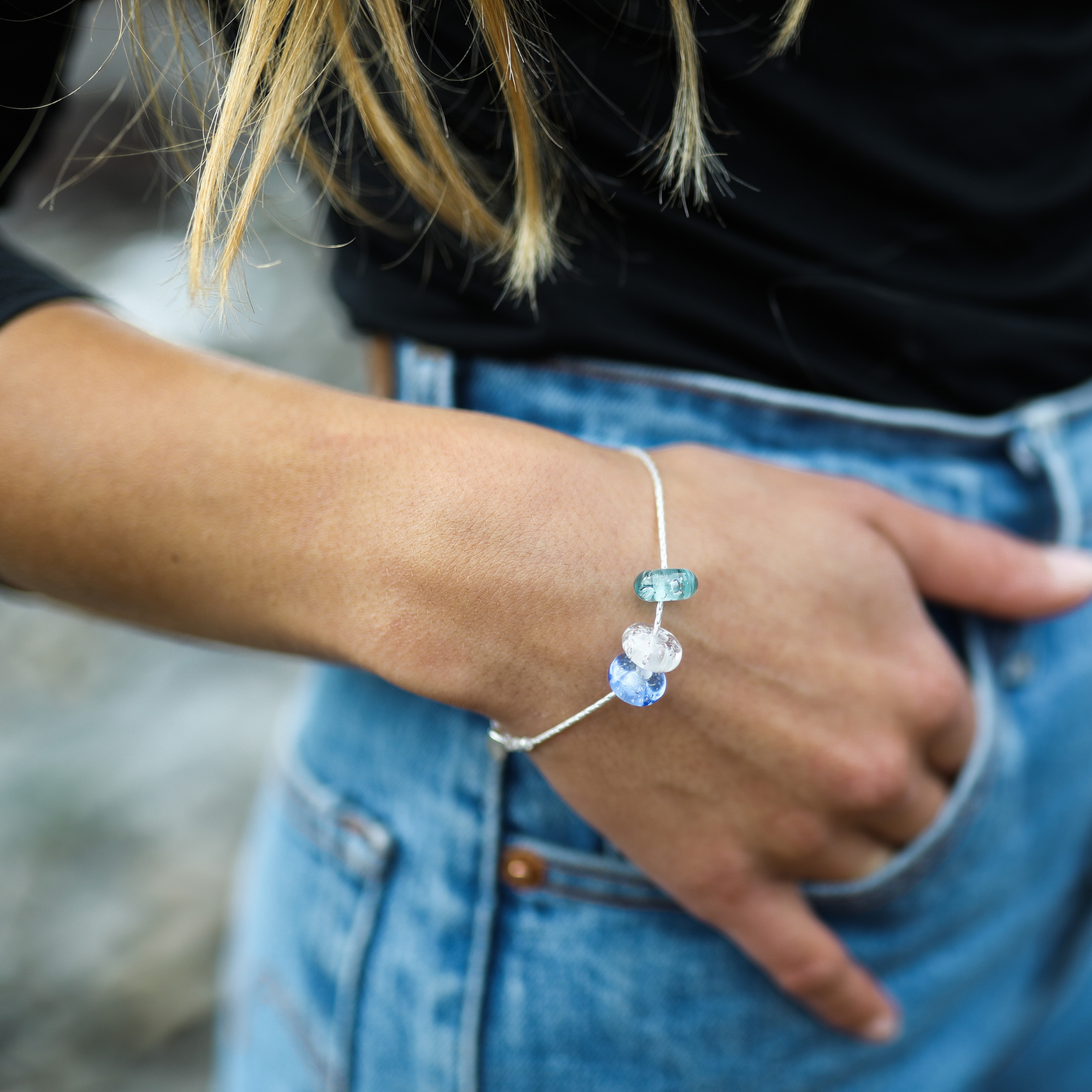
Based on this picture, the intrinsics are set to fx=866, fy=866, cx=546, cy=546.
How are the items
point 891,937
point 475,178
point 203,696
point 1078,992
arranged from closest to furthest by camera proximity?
point 475,178 < point 891,937 < point 1078,992 < point 203,696

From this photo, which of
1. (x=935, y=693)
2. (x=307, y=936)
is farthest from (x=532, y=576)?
(x=307, y=936)

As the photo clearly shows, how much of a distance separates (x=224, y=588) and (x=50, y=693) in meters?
2.68

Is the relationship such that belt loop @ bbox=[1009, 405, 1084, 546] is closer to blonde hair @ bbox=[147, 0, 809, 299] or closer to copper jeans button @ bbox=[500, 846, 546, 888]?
blonde hair @ bbox=[147, 0, 809, 299]

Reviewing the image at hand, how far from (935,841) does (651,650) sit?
0.38 m

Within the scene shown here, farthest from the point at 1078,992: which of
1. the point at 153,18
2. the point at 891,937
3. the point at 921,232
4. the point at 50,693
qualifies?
the point at 50,693

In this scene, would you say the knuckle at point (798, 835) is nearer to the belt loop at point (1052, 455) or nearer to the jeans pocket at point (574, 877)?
the jeans pocket at point (574, 877)

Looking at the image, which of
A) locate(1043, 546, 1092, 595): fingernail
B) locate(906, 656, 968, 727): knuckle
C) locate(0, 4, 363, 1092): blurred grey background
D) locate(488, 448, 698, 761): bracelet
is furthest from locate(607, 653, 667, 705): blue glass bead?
locate(0, 4, 363, 1092): blurred grey background

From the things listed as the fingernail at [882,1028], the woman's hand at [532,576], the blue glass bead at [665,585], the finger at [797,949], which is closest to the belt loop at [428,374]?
the woman's hand at [532,576]

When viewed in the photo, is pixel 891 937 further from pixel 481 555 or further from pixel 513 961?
pixel 481 555

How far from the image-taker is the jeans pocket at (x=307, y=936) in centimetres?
84

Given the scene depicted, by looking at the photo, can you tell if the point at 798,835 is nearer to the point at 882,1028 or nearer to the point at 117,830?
the point at 882,1028

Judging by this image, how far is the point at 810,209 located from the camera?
83cm

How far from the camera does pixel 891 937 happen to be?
862mm

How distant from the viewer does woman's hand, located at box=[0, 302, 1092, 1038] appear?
65 centimetres
